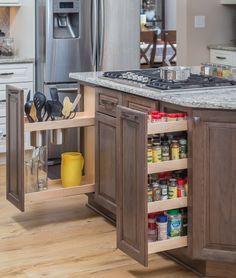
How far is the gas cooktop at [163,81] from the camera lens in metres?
3.48

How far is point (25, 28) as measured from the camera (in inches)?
228

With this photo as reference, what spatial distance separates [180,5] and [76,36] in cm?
196

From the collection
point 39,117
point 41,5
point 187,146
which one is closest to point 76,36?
Result: point 41,5

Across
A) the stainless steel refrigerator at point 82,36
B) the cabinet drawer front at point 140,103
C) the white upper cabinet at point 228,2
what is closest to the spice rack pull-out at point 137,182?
the cabinet drawer front at point 140,103

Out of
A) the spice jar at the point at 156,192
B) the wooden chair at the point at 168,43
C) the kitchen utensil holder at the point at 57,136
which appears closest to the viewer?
the spice jar at the point at 156,192

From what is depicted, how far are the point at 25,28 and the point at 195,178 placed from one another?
10.3ft

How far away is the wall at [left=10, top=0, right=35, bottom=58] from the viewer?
5703mm

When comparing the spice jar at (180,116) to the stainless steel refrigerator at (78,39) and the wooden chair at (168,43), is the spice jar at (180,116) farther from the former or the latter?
the wooden chair at (168,43)

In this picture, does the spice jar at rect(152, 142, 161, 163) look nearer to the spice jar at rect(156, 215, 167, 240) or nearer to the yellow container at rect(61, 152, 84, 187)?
the spice jar at rect(156, 215, 167, 240)

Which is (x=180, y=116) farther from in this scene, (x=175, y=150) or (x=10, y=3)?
(x=10, y=3)

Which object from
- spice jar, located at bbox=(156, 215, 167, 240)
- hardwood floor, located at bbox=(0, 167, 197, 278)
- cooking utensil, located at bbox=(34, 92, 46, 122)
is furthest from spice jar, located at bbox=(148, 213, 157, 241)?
cooking utensil, located at bbox=(34, 92, 46, 122)

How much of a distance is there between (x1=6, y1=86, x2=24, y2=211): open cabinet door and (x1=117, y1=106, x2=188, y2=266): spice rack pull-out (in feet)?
2.67

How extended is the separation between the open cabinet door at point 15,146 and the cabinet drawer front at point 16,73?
5.21 feet

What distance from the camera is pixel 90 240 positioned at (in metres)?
3.88
